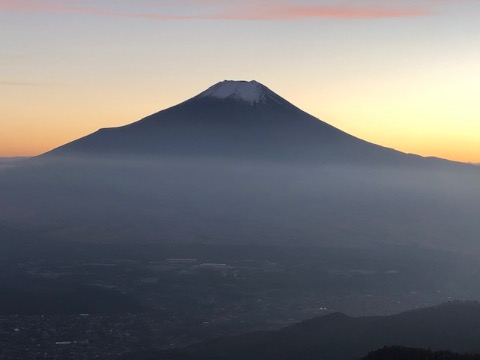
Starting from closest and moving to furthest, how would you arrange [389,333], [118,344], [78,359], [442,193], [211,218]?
[389,333]
[78,359]
[118,344]
[211,218]
[442,193]

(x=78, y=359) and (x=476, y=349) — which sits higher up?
(x=476, y=349)

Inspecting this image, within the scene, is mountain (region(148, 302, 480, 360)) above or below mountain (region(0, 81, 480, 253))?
below

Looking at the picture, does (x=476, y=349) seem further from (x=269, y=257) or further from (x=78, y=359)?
(x=269, y=257)

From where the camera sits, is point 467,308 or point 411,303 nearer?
point 467,308

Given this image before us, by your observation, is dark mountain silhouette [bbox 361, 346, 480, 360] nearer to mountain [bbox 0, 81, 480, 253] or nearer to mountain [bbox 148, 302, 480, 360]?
mountain [bbox 148, 302, 480, 360]

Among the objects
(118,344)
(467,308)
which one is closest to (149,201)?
(118,344)

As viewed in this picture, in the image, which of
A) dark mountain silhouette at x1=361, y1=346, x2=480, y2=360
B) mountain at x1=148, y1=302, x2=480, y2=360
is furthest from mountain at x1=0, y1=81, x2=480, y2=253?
dark mountain silhouette at x1=361, y1=346, x2=480, y2=360

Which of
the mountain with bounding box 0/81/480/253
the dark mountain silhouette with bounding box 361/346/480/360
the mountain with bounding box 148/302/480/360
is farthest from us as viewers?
the mountain with bounding box 0/81/480/253

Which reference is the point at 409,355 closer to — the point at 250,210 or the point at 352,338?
the point at 352,338
